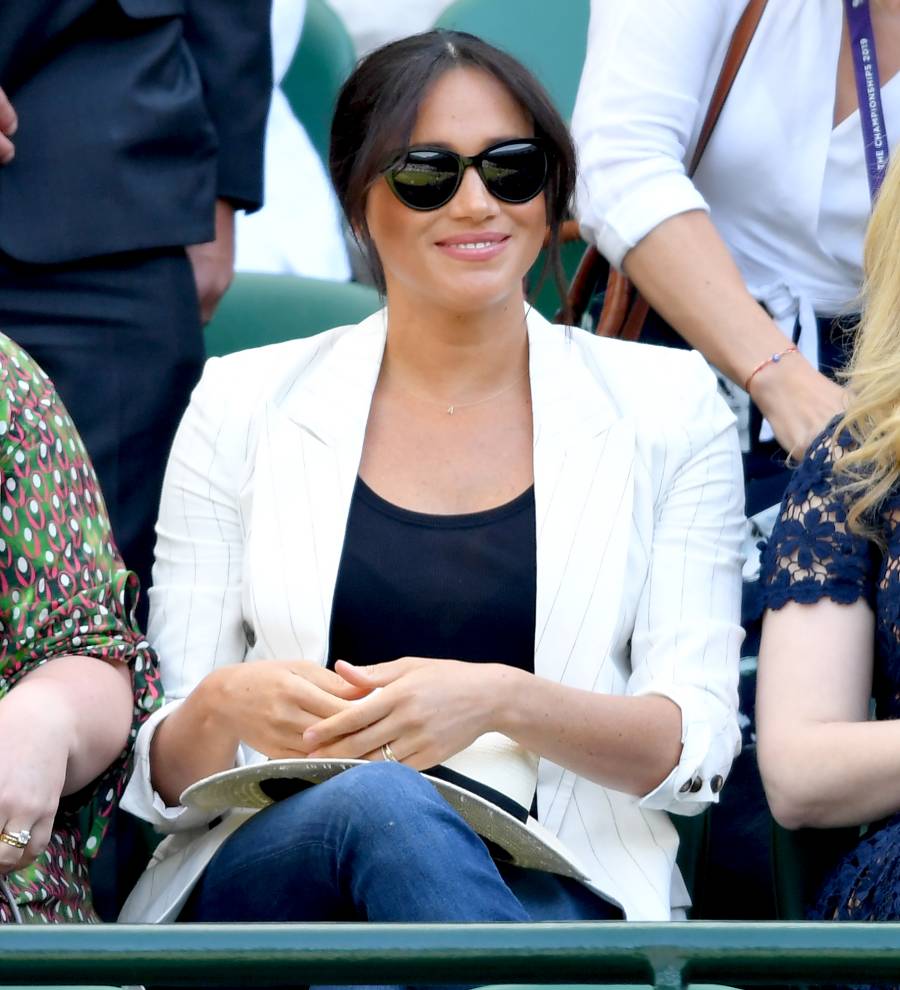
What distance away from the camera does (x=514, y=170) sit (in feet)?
8.07

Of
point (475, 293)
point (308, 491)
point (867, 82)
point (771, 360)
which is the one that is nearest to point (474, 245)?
point (475, 293)

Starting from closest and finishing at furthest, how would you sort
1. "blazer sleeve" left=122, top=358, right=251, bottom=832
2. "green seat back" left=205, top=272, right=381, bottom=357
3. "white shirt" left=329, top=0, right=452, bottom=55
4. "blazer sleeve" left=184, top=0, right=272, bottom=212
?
"blazer sleeve" left=122, top=358, right=251, bottom=832 → "blazer sleeve" left=184, top=0, right=272, bottom=212 → "green seat back" left=205, top=272, right=381, bottom=357 → "white shirt" left=329, top=0, right=452, bottom=55

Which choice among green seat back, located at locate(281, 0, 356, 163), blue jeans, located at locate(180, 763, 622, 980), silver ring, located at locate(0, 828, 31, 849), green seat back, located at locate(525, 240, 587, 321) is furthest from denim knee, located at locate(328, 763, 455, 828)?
green seat back, located at locate(281, 0, 356, 163)

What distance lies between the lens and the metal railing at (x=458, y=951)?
1289 mm

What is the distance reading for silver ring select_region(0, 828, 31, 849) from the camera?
1.95 metres

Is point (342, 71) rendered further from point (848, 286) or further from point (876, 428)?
point (876, 428)

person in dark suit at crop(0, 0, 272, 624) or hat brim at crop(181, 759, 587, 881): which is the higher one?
person in dark suit at crop(0, 0, 272, 624)

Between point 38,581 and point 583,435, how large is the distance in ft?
2.40

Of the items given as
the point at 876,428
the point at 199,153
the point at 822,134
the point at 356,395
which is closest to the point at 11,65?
the point at 199,153

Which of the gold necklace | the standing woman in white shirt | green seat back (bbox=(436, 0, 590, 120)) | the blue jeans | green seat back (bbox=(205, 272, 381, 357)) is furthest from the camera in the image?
green seat back (bbox=(436, 0, 590, 120))

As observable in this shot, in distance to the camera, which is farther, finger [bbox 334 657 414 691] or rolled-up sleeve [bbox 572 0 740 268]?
rolled-up sleeve [bbox 572 0 740 268]

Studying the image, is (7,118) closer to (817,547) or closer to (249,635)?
(249,635)

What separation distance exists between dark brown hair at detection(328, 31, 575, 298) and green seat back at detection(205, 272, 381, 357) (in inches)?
33.9

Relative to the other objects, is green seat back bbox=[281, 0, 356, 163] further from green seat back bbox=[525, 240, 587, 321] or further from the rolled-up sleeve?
the rolled-up sleeve
